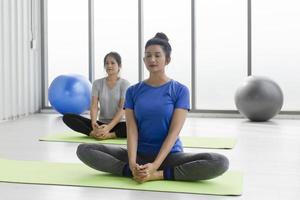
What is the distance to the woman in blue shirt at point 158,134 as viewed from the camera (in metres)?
2.90

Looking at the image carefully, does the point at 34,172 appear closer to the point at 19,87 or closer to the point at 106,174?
the point at 106,174

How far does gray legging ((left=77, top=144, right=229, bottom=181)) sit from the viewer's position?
2.89 meters

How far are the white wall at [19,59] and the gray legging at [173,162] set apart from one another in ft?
12.2

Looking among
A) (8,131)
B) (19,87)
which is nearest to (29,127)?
(8,131)

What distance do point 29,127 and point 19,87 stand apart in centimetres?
122

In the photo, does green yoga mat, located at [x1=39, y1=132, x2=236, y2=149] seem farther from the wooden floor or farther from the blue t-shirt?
the blue t-shirt

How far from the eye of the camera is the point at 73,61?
7719 mm

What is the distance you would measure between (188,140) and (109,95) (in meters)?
0.88

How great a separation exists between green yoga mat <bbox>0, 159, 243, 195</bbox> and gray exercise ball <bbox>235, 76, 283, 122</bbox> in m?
3.08

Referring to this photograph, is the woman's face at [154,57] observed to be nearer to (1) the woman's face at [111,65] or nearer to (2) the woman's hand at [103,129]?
(1) the woman's face at [111,65]

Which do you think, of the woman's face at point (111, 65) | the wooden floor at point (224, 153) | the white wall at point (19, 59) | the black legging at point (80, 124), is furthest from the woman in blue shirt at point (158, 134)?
the white wall at point (19, 59)

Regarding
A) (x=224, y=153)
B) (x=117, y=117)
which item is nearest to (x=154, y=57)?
(x=224, y=153)

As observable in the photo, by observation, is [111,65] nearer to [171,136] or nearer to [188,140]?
[188,140]

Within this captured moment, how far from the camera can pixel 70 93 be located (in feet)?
22.0
